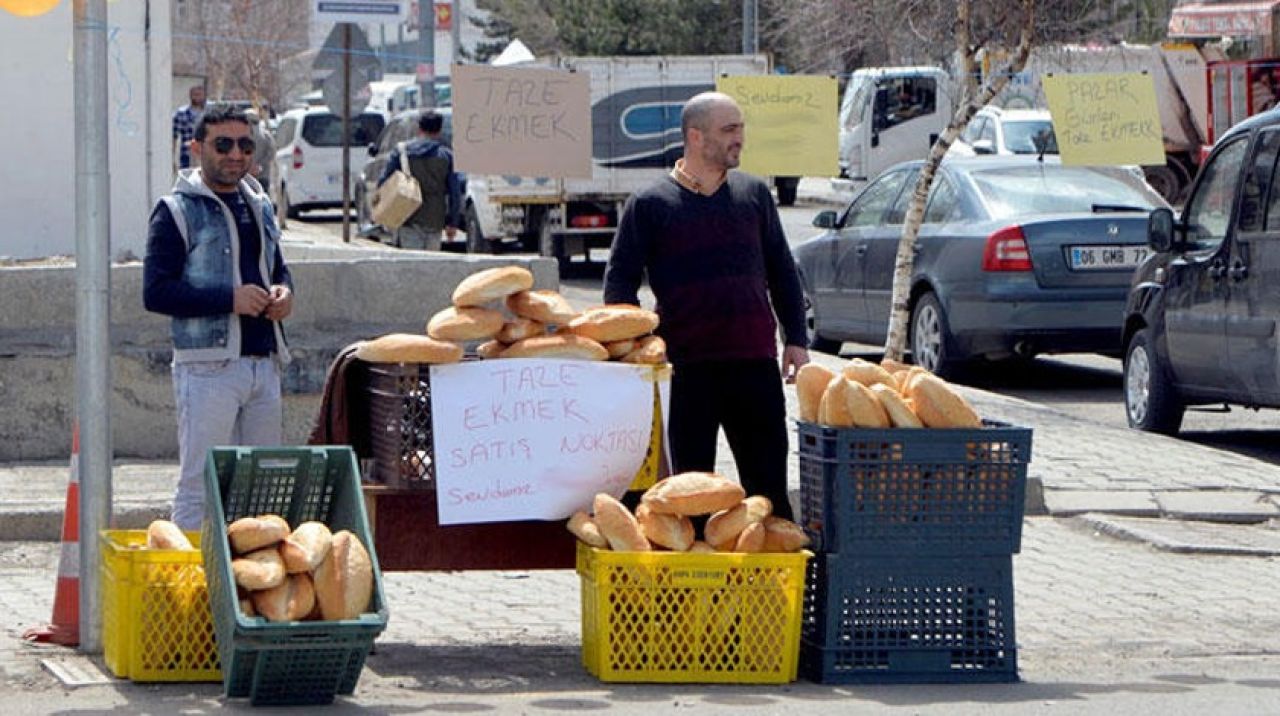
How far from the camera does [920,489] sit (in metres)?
7.05

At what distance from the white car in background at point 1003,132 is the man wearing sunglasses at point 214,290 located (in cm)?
2286

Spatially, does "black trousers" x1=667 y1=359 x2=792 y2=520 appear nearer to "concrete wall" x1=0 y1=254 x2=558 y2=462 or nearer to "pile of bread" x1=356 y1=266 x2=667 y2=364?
"pile of bread" x1=356 y1=266 x2=667 y2=364

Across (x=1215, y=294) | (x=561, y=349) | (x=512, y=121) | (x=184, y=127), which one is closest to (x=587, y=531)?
(x=561, y=349)

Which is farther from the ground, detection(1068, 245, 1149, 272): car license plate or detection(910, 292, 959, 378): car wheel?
detection(1068, 245, 1149, 272): car license plate

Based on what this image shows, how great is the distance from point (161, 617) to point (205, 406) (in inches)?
36.8

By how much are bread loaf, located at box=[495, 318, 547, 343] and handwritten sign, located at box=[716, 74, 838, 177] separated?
627 centimetres

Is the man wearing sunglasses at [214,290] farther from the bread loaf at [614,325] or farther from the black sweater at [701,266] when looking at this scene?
the black sweater at [701,266]

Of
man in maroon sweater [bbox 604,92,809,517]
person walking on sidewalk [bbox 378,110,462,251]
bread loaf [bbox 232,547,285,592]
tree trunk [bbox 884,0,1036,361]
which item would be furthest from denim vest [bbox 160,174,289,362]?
person walking on sidewalk [bbox 378,110,462,251]

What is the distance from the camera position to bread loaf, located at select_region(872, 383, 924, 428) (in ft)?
23.0

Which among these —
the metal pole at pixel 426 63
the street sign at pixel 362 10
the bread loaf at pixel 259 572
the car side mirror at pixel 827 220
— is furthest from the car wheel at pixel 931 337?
the metal pole at pixel 426 63

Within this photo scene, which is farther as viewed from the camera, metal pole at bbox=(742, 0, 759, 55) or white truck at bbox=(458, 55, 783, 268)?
metal pole at bbox=(742, 0, 759, 55)

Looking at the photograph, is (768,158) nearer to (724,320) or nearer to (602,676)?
(724,320)

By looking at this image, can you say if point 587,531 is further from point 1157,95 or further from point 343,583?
point 1157,95

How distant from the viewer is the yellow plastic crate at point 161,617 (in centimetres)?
686
